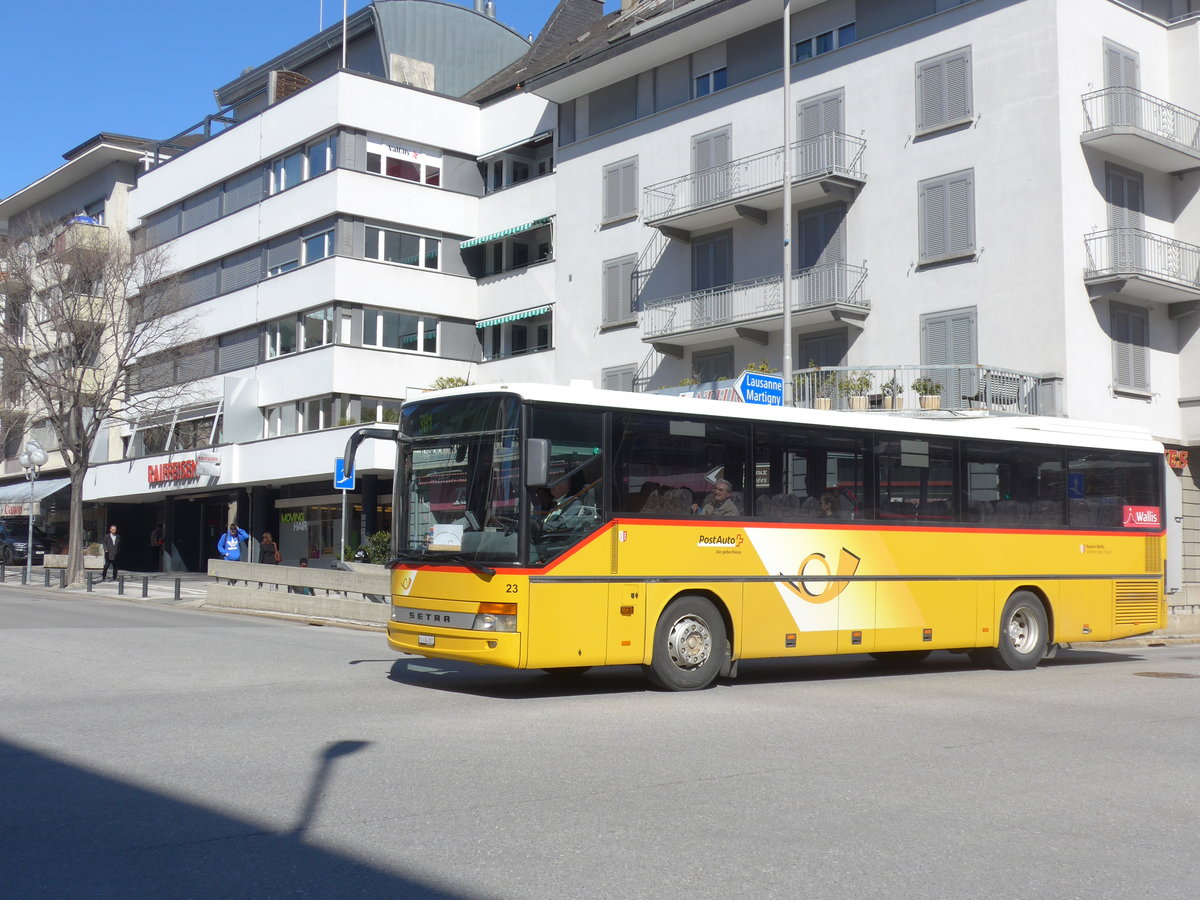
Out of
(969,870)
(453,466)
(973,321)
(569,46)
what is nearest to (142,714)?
(453,466)

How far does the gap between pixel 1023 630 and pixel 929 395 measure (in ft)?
36.8

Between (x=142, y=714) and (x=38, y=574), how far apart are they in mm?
36933

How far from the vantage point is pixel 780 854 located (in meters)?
6.08

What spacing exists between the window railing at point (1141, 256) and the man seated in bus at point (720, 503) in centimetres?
1686

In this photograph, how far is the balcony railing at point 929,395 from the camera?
26.8 m

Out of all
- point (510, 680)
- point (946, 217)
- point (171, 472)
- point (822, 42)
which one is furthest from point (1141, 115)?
point (171, 472)

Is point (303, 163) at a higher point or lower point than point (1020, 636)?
higher

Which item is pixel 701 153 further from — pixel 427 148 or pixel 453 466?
pixel 453 466

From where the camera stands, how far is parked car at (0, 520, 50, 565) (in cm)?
5038

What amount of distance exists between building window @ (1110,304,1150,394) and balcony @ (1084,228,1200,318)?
0.42 m

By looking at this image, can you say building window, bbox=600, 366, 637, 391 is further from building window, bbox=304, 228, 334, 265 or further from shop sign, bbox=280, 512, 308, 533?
shop sign, bbox=280, 512, 308, 533

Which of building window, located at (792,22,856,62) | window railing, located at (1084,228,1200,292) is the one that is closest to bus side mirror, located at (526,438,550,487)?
window railing, located at (1084,228,1200,292)

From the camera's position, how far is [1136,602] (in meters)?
17.8

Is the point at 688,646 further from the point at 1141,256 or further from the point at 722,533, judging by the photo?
the point at 1141,256
